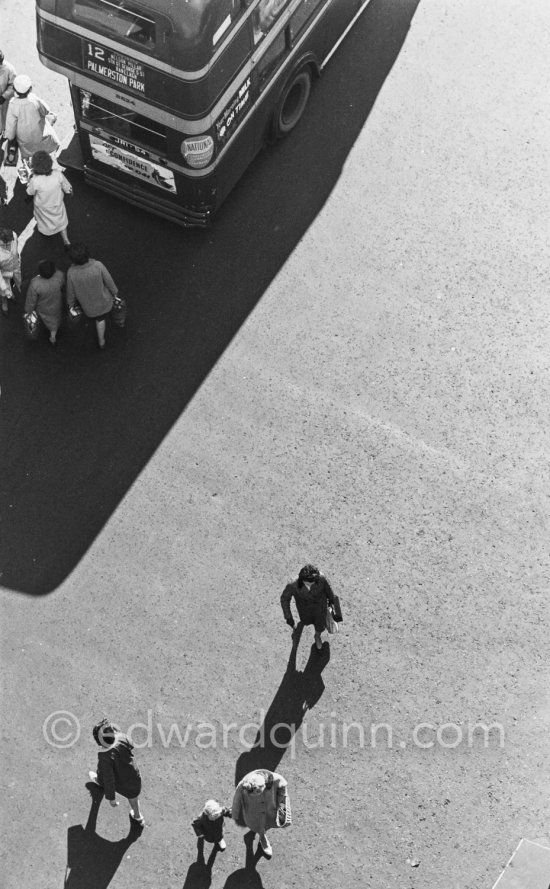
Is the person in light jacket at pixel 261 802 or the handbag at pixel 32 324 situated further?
the handbag at pixel 32 324

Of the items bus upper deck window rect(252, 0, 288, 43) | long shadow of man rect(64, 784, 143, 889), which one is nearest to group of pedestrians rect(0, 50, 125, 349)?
bus upper deck window rect(252, 0, 288, 43)

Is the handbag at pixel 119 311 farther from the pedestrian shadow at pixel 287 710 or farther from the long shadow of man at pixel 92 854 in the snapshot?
the long shadow of man at pixel 92 854

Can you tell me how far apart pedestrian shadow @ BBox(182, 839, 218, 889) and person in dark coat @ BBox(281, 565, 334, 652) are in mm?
1981

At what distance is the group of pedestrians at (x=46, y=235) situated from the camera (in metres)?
10.3

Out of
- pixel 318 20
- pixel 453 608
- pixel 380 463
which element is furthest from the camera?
pixel 318 20

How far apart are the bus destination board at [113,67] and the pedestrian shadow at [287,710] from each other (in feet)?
17.6

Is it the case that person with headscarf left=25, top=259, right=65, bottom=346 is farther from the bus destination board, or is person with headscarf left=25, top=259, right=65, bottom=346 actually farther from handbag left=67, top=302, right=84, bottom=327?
the bus destination board

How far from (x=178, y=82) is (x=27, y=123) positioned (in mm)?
1865

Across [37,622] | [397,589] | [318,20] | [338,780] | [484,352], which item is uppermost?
[318,20]

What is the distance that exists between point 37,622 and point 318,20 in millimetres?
7044

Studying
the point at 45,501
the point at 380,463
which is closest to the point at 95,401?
the point at 45,501

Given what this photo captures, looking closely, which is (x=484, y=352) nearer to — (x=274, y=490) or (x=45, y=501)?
(x=274, y=490)

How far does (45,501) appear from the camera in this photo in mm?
10211

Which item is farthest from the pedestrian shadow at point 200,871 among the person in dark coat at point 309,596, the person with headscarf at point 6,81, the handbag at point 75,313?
the person with headscarf at point 6,81
